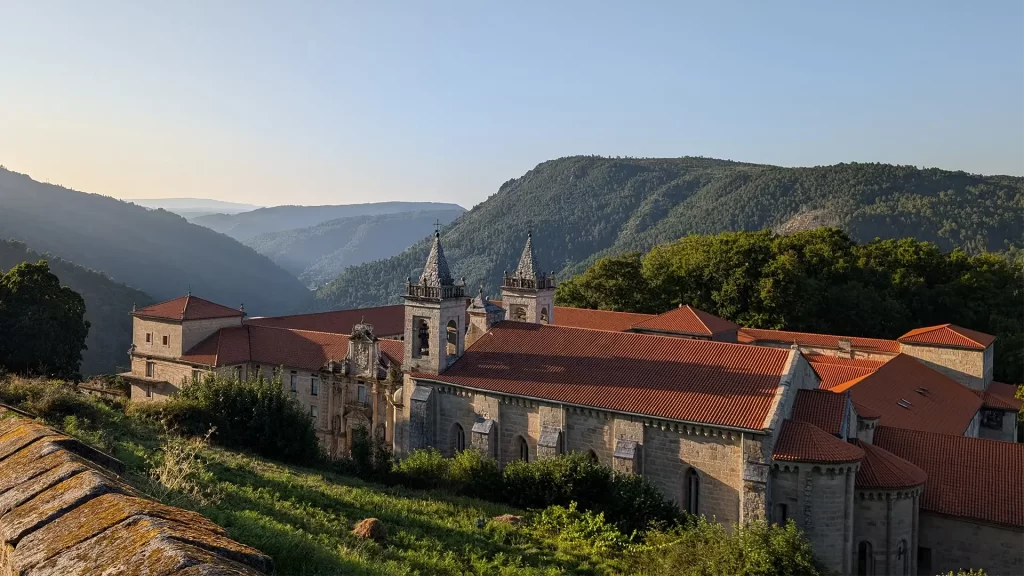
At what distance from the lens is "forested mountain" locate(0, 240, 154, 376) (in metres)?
86.6

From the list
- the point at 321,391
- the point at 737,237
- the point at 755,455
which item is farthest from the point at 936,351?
the point at 321,391

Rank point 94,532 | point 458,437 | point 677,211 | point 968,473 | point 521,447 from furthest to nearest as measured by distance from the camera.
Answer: point 677,211 < point 458,437 < point 521,447 < point 968,473 < point 94,532

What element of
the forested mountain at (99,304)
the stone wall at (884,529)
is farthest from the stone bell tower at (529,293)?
the forested mountain at (99,304)

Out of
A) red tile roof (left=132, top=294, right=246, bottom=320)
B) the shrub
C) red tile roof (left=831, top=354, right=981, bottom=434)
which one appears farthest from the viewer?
red tile roof (left=132, top=294, right=246, bottom=320)

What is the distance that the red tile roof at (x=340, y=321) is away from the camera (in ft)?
159


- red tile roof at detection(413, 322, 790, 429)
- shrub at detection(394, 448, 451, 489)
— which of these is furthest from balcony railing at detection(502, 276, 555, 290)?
shrub at detection(394, 448, 451, 489)

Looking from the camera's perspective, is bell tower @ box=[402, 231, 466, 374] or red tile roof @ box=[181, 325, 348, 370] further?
red tile roof @ box=[181, 325, 348, 370]

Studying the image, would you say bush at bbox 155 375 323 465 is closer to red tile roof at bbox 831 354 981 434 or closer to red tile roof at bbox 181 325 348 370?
red tile roof at bbox 181 325 348 370

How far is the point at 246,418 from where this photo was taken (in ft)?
80.9

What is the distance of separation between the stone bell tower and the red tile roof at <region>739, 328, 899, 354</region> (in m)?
15.3

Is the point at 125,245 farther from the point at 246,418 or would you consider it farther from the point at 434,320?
the point at 246,418

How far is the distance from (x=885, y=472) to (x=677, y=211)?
135m

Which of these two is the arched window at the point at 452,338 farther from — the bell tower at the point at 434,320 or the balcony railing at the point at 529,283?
the balcony railing at the point at 529,283

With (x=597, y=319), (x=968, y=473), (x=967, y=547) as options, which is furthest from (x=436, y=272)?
(x=967, y=547)
